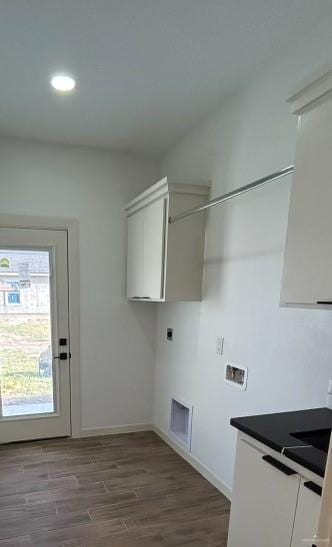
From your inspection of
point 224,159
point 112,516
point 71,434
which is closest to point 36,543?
point 112,516

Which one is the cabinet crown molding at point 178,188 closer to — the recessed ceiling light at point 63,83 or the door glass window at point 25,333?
the recessed ceiling light at point 63,83

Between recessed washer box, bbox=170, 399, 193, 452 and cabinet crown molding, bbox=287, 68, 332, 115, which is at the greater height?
cabinet crown molding, bbox=287, 68, 332, 115

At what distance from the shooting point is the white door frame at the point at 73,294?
3328 millimetres

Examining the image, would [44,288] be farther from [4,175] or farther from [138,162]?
[138,162]

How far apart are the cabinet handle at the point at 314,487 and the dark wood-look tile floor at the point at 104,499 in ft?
4.36

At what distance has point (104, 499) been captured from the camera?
2521 millimetres

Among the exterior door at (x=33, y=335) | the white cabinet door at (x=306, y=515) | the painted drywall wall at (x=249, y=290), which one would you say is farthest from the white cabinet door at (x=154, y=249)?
the white cabinet door at (x=306, y=515)

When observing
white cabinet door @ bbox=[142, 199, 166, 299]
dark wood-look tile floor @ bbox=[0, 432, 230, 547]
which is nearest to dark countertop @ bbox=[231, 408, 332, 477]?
dark wood-look tile floor @ bbox=[0, 432, 230, 547]

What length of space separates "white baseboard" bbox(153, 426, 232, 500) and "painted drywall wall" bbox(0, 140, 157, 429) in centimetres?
37

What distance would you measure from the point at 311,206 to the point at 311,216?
0.04m

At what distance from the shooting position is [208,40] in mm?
1840

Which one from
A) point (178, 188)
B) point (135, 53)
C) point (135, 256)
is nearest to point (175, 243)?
point (178, 188)

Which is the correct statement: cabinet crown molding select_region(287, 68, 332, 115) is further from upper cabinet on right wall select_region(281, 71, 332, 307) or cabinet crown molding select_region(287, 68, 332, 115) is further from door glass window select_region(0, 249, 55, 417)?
door glass window select_region(0, 249, 55, 417)

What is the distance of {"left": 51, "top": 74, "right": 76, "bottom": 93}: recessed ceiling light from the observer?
219 centimetres
